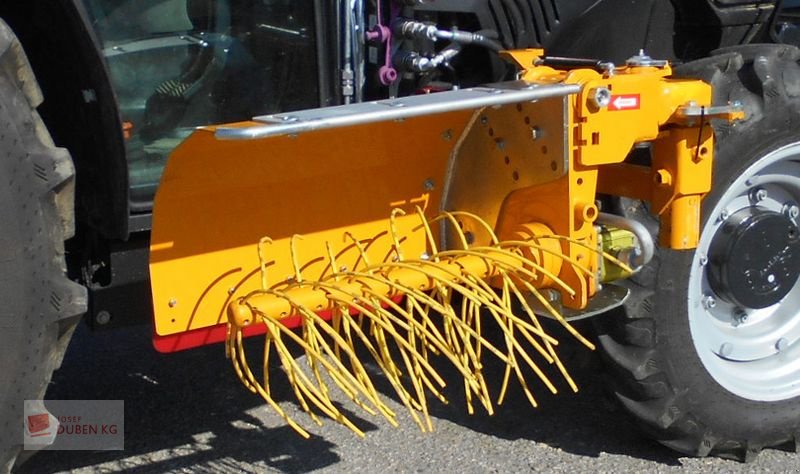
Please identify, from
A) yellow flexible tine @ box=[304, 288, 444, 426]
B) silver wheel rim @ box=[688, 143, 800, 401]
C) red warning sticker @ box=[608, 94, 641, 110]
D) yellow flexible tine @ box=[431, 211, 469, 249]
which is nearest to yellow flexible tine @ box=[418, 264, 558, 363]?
yellow flexible tine @ box=[431, 211, 469, 249]

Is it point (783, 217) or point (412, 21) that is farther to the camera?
point (783, 217)

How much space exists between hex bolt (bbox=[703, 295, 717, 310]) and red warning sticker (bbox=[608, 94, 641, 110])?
0.70 m

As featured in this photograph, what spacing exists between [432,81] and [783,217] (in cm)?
98

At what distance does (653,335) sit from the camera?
9.31 ft

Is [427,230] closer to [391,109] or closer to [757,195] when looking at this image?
[391,109]

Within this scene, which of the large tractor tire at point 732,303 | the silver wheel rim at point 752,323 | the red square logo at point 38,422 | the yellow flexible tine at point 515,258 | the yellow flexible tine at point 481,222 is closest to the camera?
the red square logo at point 38,422

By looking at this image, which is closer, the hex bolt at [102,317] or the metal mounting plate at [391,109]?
the metal mounting plate at [391,109]

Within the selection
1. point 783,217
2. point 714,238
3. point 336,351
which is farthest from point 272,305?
point 783,217

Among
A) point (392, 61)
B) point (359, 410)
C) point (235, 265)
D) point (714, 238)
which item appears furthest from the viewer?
point (359, 410)

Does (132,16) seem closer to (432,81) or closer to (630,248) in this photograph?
(432,81)

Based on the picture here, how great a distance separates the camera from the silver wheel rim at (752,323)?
2.93 m

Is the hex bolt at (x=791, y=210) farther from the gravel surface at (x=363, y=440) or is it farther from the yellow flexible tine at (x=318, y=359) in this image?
the yellow flexible tine at (x=318, y=359)

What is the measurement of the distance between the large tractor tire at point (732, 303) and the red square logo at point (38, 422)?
4.45 feet

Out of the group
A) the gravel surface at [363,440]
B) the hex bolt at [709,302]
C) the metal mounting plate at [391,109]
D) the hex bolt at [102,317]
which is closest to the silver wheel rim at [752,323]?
the hex bolt at [709,302]
